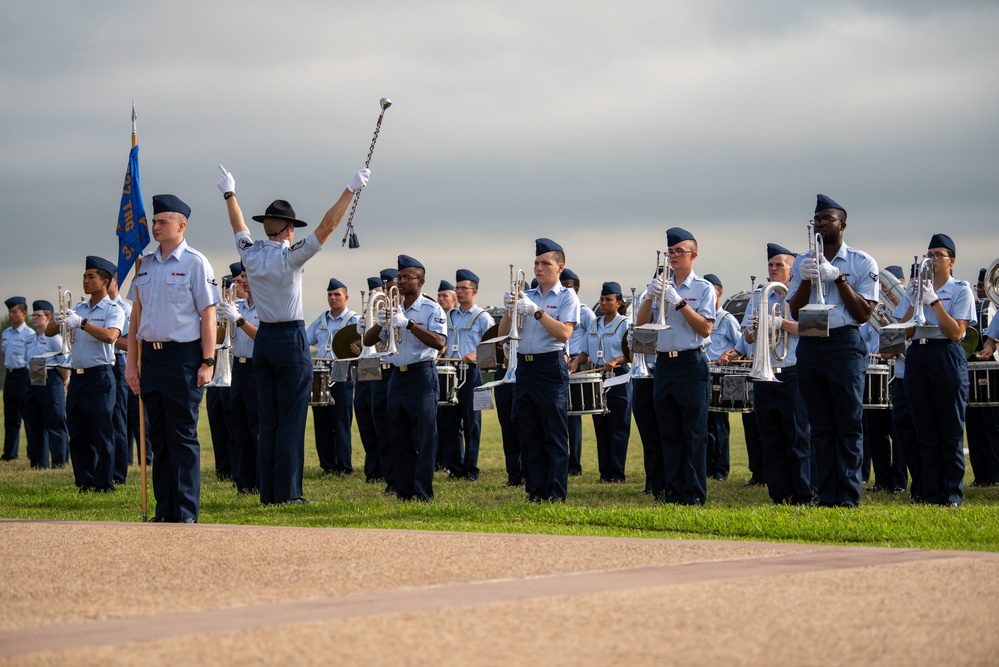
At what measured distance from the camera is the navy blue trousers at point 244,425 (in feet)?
48.5

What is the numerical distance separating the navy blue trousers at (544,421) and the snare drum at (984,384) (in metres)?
4.03

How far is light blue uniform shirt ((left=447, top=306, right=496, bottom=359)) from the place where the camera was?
57.7 ft

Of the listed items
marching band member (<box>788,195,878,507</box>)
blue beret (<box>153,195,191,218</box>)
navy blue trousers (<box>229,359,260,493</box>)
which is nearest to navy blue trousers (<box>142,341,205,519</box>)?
blue beret (<box>153,195,191,218</box>)

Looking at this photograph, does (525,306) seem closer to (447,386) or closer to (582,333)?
(447,386)

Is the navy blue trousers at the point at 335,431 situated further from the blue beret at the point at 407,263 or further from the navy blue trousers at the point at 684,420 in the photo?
the navy blue trousers at the point at 684,420

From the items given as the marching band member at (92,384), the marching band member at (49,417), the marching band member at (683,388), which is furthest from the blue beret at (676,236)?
the marching band member at (49,417)

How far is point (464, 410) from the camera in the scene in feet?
58.3

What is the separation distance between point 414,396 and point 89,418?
421cm

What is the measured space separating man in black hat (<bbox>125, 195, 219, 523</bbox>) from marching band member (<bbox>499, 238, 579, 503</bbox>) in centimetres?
300

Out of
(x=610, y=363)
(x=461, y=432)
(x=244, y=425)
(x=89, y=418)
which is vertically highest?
(x=610, y=363)

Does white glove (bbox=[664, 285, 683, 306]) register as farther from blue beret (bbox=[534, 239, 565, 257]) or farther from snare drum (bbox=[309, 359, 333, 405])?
snare drum (bbox=[309, 359, 333, 405])

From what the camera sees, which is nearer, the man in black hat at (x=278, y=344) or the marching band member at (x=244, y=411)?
the man in black hat at (x=278, y=344)

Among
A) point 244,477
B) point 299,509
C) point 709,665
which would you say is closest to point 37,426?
point 244,477

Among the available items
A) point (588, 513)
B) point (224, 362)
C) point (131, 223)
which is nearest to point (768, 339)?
point (588, 513)
